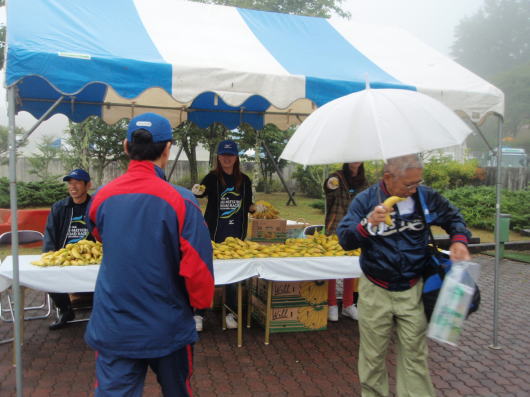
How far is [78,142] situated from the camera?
18641 millimetres

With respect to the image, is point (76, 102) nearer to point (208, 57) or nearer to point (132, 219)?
point (208, 57)

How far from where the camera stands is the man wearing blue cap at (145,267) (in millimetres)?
2012

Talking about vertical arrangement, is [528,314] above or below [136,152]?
below

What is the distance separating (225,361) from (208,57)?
2.71 m

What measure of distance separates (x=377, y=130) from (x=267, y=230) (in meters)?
2.81

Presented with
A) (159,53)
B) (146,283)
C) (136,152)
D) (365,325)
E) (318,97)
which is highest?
(159,53)

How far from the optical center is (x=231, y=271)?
4.20 metres

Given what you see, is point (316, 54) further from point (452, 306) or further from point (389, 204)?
point (452, 306)

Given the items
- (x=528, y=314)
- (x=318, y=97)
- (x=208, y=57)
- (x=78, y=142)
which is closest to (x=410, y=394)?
(x=318, y=97)

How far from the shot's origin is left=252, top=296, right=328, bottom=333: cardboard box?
16.1 feet

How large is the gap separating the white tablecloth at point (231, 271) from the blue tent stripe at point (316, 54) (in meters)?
1.51

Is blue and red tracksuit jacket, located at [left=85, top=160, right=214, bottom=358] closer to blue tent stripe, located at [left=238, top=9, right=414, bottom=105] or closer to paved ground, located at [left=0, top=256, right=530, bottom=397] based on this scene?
paved ground, located at [left=0, top=256, right=530, bottom=397]

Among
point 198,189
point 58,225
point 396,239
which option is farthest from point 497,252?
point 58,225

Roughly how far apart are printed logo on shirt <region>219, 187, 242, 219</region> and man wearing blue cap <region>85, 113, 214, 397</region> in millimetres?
3004
